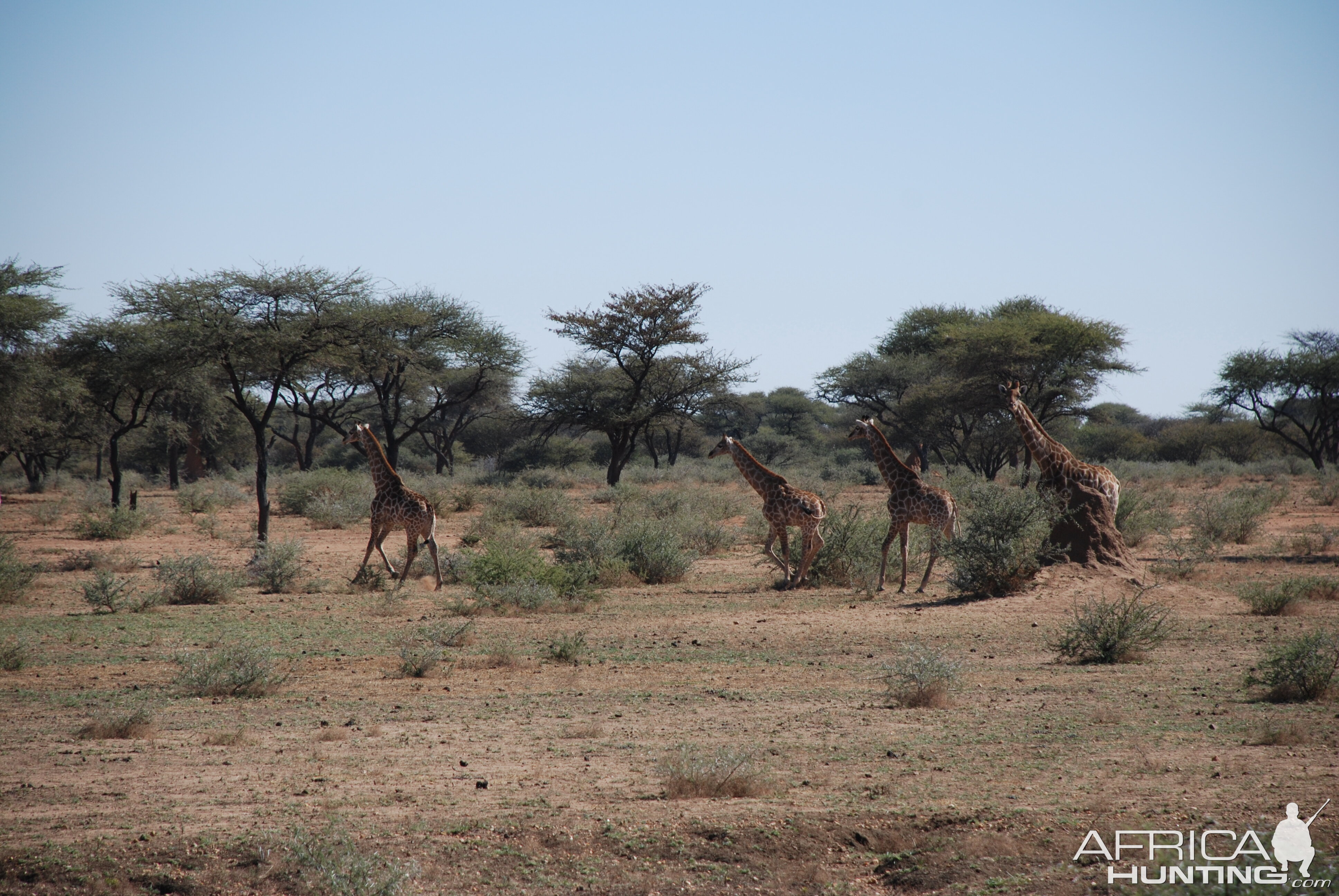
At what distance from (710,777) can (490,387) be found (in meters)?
40.8

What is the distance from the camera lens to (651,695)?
8.20 m

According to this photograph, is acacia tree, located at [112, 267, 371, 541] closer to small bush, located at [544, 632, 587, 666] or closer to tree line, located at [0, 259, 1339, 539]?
tree line, located at [0, 259, 1339, 539]

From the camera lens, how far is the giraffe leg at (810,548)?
1459 centimetres

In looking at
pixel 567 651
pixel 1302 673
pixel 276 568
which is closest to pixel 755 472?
pixel 567 651

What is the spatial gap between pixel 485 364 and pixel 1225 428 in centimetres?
3697

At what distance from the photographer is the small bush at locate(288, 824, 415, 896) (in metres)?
4.44

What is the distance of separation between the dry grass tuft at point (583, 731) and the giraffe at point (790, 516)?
25.2ft

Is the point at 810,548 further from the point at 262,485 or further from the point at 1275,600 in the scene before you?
the point at 262,485

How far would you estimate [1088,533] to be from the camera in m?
13.4

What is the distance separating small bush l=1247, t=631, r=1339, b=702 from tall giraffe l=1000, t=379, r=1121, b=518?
5762mm

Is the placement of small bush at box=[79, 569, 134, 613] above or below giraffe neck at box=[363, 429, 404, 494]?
below

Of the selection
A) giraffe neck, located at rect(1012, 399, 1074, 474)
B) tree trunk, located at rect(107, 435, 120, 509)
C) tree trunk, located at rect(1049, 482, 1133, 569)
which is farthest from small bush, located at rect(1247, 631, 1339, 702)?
tree trunk, located at rect(107, 435, 120, 509)

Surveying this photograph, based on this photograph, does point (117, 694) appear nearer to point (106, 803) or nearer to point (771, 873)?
point (106, 803)

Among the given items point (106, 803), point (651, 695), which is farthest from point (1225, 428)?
point (106, 803)
